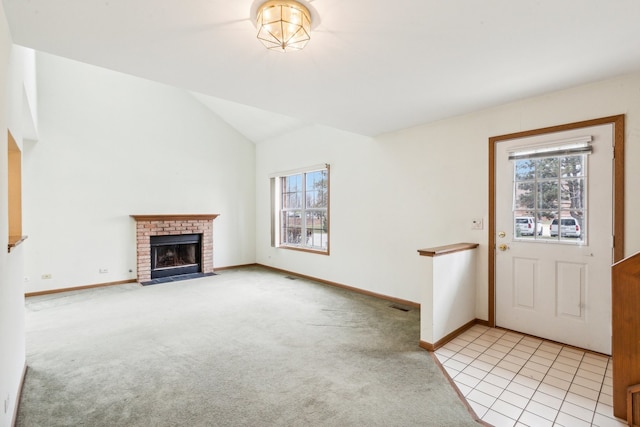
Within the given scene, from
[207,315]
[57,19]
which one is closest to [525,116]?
[57,19]

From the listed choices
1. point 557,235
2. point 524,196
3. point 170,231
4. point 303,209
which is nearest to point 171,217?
point 170,231

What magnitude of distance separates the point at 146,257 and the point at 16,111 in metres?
3.83

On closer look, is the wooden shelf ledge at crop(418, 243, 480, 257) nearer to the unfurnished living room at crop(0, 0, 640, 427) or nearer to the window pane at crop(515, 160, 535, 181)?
the unfurnished living room at crop(0, 0, 640, 427)

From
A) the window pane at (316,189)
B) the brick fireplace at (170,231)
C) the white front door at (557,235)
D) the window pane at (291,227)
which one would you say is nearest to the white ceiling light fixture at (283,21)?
the white front door at (557,235)

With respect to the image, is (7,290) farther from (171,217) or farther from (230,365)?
(171,217)

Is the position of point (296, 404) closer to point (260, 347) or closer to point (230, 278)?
point (260, 347)

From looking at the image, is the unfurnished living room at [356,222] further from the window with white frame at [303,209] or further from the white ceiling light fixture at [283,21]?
the window with white frame at [303,209]

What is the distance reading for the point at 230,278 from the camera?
5.95 metres

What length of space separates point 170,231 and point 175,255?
0.57 m

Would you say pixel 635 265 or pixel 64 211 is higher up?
pixel 64 211

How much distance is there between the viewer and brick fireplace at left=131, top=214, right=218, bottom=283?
5660mm

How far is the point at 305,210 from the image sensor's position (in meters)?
6.21

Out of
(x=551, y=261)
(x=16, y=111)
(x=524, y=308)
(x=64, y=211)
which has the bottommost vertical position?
(x=524, y=308)

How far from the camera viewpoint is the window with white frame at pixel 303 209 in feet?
19.0
